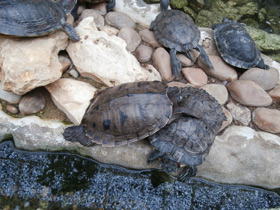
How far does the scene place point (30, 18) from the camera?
296 centimetres

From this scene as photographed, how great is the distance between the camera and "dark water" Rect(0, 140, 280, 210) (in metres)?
2.68

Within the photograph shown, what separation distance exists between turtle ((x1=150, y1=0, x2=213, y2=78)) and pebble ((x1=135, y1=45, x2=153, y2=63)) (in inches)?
11.8

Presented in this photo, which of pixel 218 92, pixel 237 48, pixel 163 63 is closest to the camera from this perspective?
pixel 218 92

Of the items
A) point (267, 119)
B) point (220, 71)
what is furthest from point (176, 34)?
point (267, 119)

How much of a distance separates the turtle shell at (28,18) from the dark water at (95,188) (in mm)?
1413

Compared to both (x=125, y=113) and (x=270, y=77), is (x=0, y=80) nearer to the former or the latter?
(x=125, y=113)

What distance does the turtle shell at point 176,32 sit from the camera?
386 cm

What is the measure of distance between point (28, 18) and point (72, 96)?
1104 millimetres

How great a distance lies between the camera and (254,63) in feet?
13.0

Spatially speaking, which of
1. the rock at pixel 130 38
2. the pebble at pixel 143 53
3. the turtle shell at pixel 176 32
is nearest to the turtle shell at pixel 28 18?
the rock at pixel 130 38

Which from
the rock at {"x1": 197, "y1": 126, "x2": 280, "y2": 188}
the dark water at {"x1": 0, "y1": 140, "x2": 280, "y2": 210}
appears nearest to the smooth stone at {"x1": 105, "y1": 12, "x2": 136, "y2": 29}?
the dark water at {"x1": 0, "y1": 140, "x2": 280, "y2": 210}

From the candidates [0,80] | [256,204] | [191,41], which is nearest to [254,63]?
[191,41]

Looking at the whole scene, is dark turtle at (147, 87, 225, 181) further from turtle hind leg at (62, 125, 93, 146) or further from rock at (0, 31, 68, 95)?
rock at (0, 31, 68, 95)

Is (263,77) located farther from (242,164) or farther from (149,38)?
(149,38)
